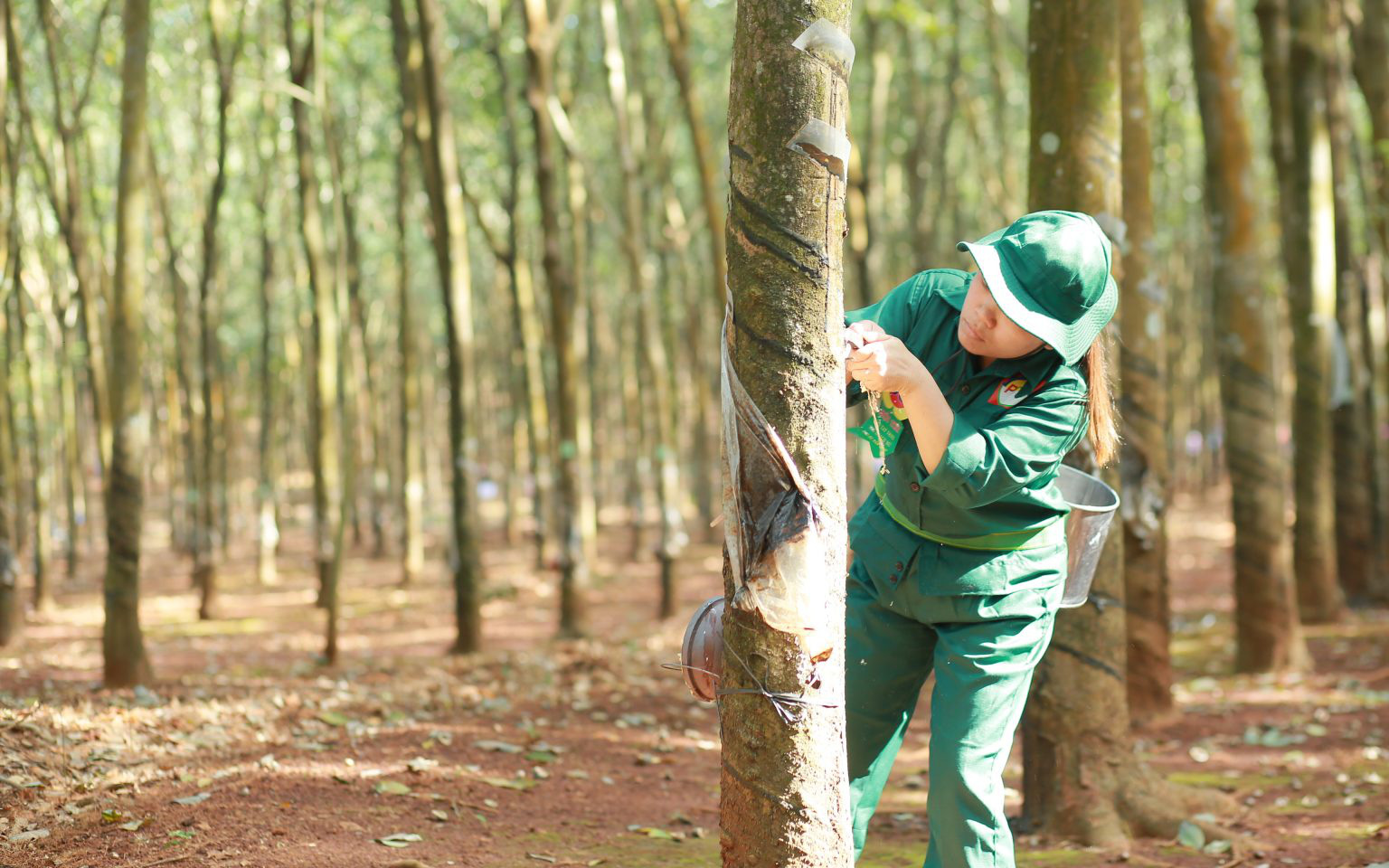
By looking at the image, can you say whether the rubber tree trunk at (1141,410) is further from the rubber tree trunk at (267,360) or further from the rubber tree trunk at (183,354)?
the rubber tree trunk at (183,354)

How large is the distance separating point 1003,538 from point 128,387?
4.95 meters

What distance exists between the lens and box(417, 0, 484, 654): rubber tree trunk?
8.02 metres

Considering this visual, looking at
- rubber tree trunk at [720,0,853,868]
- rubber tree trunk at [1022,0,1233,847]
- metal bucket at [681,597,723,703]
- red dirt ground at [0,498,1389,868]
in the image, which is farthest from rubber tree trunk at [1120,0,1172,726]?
metal bucket at [681,597,723,703]

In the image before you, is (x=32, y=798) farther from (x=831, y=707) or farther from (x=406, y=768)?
(x=831, y=707)

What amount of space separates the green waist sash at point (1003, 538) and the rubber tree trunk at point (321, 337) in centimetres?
626

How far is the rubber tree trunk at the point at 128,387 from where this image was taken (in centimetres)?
589

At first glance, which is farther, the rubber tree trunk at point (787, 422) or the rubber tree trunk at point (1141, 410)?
the rubber tree trunk at point (1141, 410)

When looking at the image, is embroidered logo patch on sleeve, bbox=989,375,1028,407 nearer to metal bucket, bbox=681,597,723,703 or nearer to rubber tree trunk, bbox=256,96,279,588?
metal bucket, bbox=681,597,723,703

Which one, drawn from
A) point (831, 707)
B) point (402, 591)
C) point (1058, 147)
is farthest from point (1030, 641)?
point (402, 591)

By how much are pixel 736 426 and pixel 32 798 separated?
100 inches

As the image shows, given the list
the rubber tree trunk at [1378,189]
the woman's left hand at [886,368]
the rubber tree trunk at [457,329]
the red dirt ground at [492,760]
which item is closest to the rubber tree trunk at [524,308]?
the rubber tree trunk at [457,329]

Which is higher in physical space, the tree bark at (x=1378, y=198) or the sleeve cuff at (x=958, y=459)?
the tree bark at (x=1378, y=198)

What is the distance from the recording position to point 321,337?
8609 mm

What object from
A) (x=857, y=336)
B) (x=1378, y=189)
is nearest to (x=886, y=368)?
(x=857, y=336)
